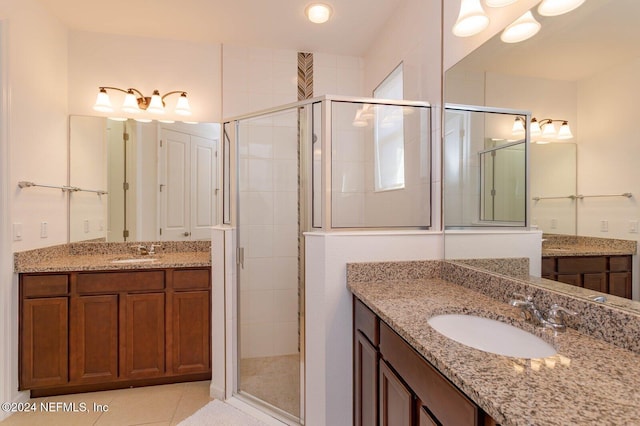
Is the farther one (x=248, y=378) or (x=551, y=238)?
(x=248, y=378)

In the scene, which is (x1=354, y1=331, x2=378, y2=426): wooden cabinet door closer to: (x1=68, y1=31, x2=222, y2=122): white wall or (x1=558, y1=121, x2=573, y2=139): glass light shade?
(x1=558, y1=121, x2=573, y2=139): glass light shade

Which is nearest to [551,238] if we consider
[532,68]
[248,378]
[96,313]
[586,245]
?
[586,245]

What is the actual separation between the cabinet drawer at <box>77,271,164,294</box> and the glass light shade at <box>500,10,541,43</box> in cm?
245

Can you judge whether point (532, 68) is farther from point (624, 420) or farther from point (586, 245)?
point (624, 420)

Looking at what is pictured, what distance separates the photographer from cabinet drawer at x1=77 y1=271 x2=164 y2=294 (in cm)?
207

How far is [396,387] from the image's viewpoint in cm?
107

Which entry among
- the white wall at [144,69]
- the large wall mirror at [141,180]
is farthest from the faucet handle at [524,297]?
the white wall at [144,69]

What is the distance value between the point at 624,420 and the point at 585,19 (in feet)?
3.78

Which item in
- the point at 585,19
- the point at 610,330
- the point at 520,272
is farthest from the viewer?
the point at 520,272

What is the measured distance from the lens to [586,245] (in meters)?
1.01

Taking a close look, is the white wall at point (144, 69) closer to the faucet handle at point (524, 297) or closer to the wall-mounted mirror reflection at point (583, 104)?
the wall-mounted mirror reflection at point (583, 104)

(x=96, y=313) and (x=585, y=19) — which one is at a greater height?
(x=585, y=19)

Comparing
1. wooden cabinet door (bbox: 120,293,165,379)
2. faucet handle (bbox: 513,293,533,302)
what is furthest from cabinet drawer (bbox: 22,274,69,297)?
faucet handle (bbox: 513,293,533,302)

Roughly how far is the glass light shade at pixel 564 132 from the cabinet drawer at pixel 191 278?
217 centimetres
